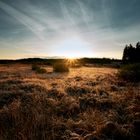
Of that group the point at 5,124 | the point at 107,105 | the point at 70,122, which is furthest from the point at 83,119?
the point at 5,124

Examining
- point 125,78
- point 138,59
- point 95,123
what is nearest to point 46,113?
point 95,123

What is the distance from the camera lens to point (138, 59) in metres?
53.2

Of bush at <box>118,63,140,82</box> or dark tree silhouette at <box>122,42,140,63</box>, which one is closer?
bush at <box>118,63,140,82</box>

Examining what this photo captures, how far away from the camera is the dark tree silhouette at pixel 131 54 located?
179ft

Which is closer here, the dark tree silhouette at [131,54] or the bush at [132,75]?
the bush at [132,75]

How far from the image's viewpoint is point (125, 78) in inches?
562

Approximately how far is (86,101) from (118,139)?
10.1ft

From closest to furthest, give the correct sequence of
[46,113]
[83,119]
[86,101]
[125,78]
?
[83,119] < [46,113] < [86,101] < [125,78]

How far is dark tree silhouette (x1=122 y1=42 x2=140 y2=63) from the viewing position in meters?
54.5

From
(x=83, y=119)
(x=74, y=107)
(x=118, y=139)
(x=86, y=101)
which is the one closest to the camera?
(x=118, y=139)

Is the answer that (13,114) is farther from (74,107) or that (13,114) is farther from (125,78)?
(125,78)

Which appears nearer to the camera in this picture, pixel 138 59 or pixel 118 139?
pixel 118 139

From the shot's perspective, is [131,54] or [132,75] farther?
[131,54]

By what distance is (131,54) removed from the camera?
56281 millimetres
